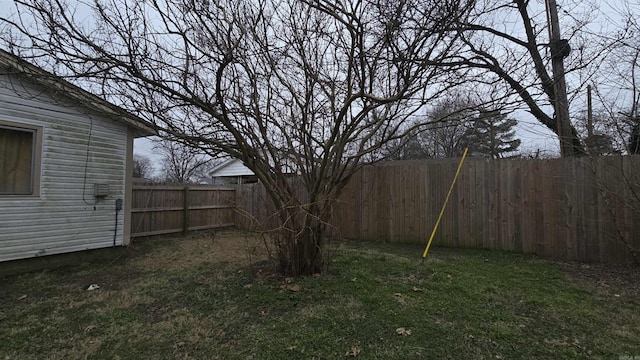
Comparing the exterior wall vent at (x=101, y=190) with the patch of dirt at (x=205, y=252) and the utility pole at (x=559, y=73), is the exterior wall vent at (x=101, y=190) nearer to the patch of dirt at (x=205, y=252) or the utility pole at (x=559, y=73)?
the patch of dirt at (x=205, y=252)

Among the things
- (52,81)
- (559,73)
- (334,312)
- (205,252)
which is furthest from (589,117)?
(52,81)

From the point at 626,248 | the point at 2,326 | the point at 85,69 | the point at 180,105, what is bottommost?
the point at 2,326

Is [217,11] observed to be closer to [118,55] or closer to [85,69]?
[118,55]

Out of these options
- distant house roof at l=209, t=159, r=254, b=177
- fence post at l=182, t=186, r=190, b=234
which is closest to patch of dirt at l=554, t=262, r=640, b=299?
fence post at l=182, t=186, r=190, b=234

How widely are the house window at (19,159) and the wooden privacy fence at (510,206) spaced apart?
341 cm

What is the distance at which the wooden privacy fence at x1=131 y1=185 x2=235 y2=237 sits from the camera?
7960mm

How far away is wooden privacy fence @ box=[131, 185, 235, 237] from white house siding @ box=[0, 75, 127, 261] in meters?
1.88

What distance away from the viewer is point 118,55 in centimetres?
370

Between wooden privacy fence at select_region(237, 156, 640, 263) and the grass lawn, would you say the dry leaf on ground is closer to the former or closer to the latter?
the grass lawn

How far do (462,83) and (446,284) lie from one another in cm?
264

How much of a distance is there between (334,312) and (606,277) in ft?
12.1

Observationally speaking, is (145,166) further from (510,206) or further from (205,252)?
(510,206)

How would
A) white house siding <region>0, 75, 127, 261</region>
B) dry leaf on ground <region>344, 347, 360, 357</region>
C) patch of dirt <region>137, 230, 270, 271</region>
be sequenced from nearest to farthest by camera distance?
1. dry leaf on ground <region>344, 347, 360, 357</region>
2. white house siding <region>0, 75, 127, 261</region>
3. patch of dirt <region>137, 230, 270, 271</region>

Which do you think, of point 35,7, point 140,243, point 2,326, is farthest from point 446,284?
point 140,243
